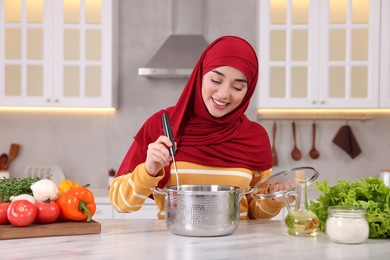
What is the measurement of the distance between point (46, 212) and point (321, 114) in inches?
122

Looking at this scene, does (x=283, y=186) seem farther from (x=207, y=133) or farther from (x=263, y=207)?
(x=207, y=133)

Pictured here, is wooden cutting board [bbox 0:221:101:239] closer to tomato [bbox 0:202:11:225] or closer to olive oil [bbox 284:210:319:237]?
tomato [bbox 0:202:11:225]

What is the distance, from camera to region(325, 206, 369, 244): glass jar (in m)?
1.72

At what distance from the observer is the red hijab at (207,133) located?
7.32 ft

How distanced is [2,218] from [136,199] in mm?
442

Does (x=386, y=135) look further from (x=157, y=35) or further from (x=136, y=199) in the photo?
(x=136, y=199)

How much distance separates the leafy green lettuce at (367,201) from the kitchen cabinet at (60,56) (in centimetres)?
257

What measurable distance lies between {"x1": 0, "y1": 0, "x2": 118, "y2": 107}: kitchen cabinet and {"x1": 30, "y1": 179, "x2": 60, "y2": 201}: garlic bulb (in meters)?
2.40

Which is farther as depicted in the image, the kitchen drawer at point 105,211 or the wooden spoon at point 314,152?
the wooden spoon at point 314,152

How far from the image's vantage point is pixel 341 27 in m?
4.28

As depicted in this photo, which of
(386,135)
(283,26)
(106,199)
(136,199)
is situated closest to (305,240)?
(136,199)

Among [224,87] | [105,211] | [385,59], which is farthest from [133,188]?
[385,59]

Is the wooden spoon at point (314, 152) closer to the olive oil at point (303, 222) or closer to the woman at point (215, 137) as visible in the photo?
the woman at point (215, 137)

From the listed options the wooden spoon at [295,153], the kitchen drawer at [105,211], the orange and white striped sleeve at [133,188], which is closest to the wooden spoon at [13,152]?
the kitchen drawer at [105,211]
